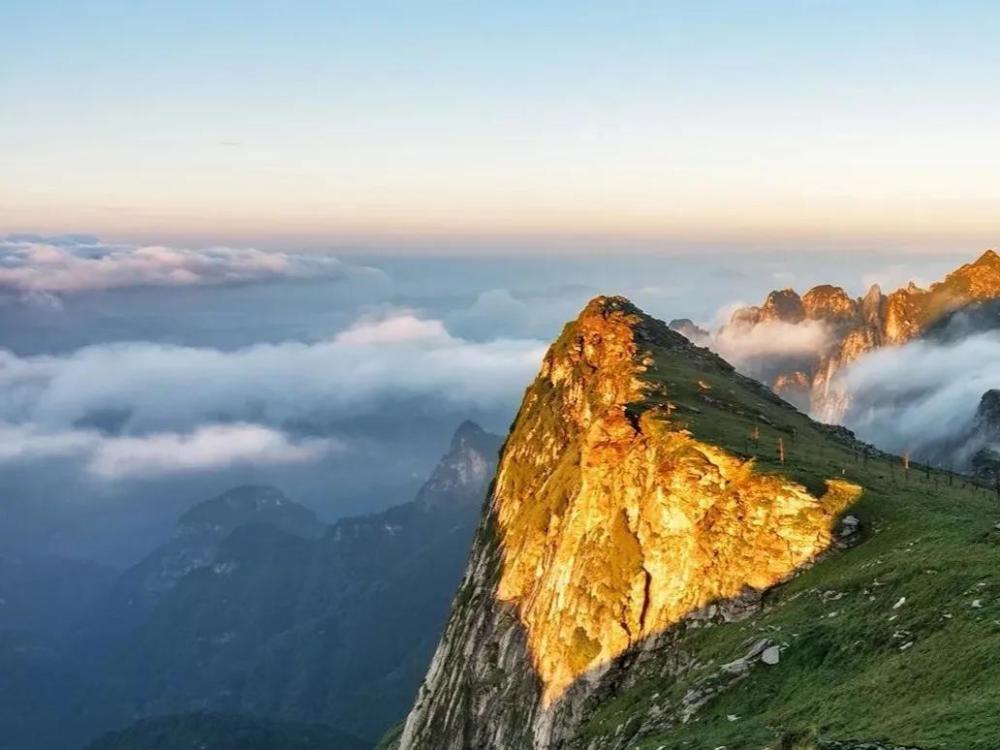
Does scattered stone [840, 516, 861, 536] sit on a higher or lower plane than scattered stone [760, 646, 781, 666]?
higher

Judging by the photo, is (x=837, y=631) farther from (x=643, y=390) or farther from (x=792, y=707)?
(x=643, y=390)

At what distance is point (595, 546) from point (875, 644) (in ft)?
186

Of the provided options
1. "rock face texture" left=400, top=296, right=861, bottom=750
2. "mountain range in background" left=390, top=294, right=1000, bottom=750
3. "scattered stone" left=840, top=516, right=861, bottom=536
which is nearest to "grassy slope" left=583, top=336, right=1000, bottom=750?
"mountain range in background" left=390, top=294, right=1000, bottom=750

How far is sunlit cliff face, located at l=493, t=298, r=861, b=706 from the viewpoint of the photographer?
269 feet

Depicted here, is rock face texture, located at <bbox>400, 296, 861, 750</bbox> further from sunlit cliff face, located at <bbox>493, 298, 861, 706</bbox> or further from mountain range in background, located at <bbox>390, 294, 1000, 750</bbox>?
mountain range in background, located at <bbox>390, 294, 1000, 750</bbox>

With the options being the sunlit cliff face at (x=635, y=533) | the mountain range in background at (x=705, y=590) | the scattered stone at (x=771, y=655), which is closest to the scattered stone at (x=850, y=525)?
the mountain range in background at (x=705, y=590)

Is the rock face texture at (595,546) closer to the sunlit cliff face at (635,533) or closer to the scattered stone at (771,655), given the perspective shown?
the sunlit cliff face at (635,533)

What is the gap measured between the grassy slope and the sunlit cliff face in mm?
3870

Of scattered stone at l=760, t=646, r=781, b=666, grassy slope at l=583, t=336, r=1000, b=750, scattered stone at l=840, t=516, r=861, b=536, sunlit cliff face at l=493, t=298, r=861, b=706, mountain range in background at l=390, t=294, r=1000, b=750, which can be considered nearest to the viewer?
grassy slope at l=583, t=336, r=1000, b=750

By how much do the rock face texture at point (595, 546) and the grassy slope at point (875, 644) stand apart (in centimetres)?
458

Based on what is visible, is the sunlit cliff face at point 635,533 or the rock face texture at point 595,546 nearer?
the sunlit cliff face at point 635,533

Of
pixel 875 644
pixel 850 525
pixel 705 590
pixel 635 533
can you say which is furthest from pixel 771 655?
pixel 635 533

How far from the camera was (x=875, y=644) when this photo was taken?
52.5m

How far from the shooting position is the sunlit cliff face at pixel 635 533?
82.0m
